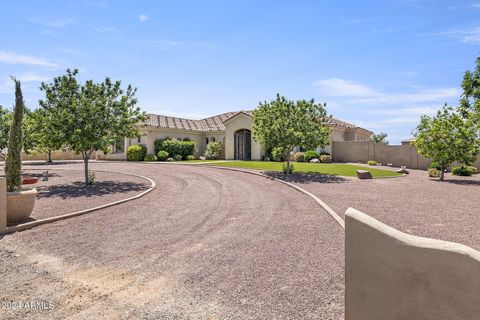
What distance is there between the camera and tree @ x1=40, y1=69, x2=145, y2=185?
16.8 metres

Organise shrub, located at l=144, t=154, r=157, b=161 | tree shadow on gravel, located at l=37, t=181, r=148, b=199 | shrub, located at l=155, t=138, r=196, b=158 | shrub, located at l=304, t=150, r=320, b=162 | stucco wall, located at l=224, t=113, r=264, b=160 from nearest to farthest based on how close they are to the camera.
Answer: tree shadow on gravel, located at l=37, t=181, r=148, b=199 < shrub, located at l=304, t=150, r=320, b=162 < stucco wall, located at l=224, t=113, r=264, b=160 < shrub, located at l=144, t=154, r=157, b=161 < shrub, located at l=155, t=138, r=196, b=158

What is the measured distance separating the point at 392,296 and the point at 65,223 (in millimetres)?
9598

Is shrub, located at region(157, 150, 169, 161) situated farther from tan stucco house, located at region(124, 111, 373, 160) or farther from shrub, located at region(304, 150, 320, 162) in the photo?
shrub, located at region(304, 150, 320, 162)

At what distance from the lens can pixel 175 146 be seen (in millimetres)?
39500

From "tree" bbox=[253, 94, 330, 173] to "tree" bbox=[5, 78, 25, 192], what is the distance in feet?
51.7

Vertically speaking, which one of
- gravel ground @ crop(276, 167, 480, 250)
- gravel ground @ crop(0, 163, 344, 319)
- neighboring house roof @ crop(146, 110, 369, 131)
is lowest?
gravel ground @ crop(0, 163, 344, 319)

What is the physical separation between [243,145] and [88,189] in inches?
954

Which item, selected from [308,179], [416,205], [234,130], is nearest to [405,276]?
[416,205]

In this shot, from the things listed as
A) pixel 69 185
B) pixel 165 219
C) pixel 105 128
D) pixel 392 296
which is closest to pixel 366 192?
pixel 165 219

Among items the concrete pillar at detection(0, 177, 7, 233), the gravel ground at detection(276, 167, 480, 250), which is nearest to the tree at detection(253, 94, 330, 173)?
the gravel ground at detection(276, 167, 480, 250)

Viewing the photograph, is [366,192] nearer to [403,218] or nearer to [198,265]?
[403,218]

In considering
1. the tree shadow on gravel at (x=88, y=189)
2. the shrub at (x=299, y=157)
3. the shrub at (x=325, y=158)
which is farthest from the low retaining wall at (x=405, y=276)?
the shrub at (x=325, y=158)

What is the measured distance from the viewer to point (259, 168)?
2759 cm

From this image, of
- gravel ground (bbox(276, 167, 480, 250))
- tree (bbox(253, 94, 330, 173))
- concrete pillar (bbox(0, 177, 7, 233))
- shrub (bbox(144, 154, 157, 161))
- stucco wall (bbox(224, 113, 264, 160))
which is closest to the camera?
concrete pillar (bbox(0, 177, 7, 233))
